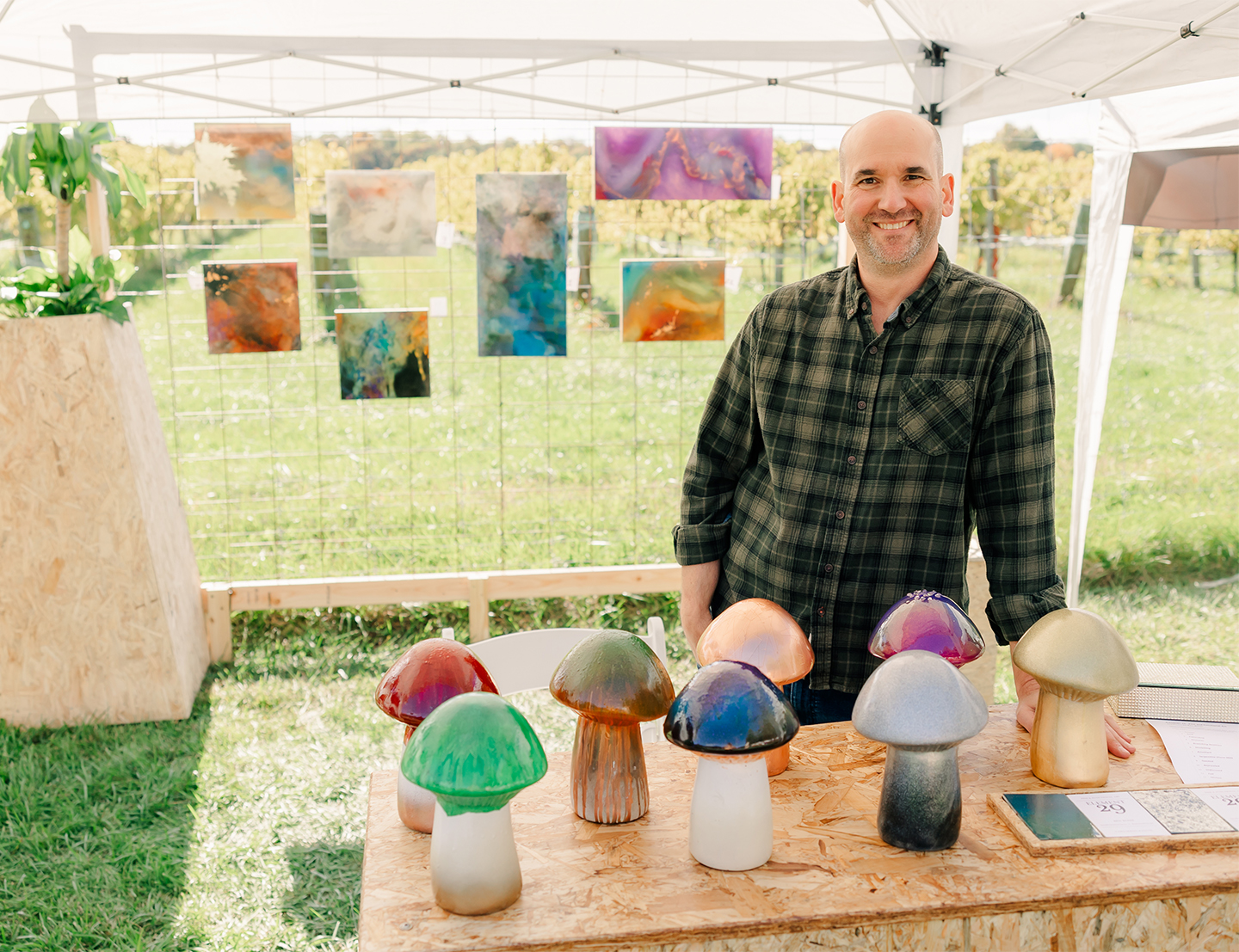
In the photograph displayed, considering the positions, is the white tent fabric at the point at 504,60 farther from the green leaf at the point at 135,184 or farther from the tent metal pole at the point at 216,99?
the green leaf at the point at 135,184

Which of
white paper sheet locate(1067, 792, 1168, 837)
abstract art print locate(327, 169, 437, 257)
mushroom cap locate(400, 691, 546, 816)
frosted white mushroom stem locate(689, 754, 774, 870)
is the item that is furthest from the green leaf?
white paper sheet locate(1067, 792, 1168, 837)

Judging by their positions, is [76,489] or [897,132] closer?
[897,132]

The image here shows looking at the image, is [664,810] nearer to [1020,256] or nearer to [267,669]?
[267,669]

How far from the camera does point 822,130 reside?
428cm

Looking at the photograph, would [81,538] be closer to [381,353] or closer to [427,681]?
[381,353]

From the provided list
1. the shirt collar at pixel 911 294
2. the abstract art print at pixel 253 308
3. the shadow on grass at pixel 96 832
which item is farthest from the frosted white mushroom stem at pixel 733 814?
the abstract art print at pixel 253 308

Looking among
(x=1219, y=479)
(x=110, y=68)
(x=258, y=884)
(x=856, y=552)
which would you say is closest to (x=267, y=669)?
(x=258, y=884)

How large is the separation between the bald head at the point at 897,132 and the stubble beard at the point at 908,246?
98mm

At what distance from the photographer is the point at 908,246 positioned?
1.98 meters

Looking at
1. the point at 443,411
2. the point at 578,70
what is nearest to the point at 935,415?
the point at 578,70

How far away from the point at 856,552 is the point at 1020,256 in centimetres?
859

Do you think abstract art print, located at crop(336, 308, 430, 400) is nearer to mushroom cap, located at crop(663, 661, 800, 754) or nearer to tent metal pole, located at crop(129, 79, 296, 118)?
tent metal pole, located at crop(129, 79, 296, 118)

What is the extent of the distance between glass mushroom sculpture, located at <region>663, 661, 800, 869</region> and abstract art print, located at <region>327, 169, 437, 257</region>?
126 inches

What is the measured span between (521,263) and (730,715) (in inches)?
127
